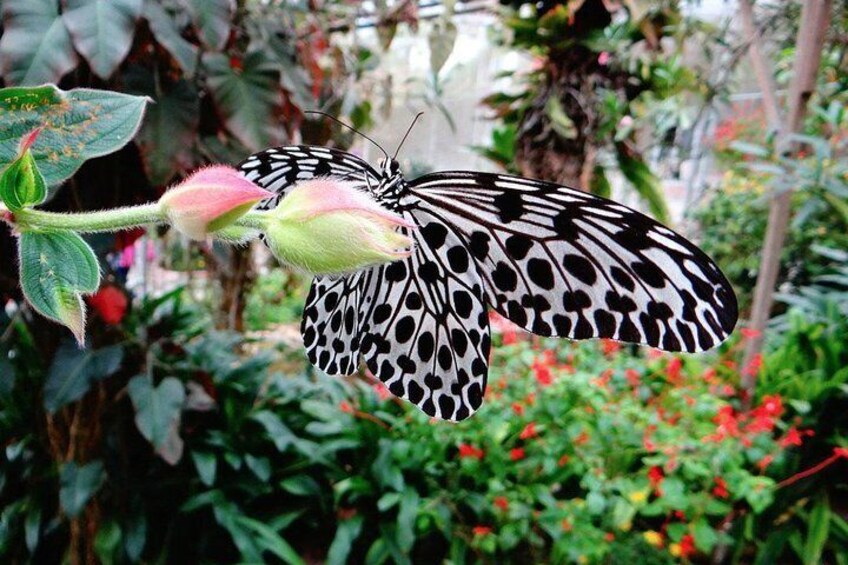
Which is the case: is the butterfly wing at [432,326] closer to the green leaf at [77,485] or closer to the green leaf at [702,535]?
the green leaf at [77,485]

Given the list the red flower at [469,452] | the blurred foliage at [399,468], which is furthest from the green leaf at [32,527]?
the red flower at [469,452]

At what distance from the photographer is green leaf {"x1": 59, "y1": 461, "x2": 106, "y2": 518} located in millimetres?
1617

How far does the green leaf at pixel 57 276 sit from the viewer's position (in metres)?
0.22

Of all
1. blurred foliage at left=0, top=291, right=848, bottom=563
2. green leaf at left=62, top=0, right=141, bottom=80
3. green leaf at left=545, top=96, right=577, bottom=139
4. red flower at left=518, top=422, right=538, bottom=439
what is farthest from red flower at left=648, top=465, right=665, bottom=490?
green leaf at left=62, top=0, right=141, bottom=80

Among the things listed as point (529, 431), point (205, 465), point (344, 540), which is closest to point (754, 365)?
point (529, 431)

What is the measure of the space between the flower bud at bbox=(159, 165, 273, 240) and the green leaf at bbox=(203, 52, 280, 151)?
39.0 inches

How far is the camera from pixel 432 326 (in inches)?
12.7

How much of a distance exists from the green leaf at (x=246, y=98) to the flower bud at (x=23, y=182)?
3.21ft

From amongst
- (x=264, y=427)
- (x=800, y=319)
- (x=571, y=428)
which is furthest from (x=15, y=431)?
(x=800, y=319)

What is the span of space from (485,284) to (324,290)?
80 millimetres

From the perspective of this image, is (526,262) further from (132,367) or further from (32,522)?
(32,522)

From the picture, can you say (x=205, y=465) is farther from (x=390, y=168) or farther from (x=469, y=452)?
(x=390, y=168)

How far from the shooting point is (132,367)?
1.87 metres

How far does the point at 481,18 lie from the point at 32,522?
3569 millimetres
